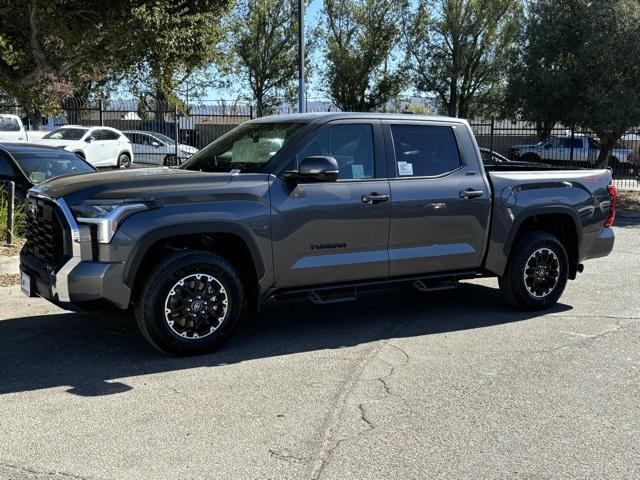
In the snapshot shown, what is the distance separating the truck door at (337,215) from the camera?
5918mm

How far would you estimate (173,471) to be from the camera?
3.82 meters

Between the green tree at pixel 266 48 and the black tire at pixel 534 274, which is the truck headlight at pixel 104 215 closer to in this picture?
the black tire at pixel 534 274

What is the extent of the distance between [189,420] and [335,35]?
3726cm

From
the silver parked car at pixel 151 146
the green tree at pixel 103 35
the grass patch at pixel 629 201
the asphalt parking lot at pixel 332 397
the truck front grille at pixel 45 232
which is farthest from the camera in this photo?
the silver parked car at pixel 151 146

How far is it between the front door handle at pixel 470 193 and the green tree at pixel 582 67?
12.8 meters

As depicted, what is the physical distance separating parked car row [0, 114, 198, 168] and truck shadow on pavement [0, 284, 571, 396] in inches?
640

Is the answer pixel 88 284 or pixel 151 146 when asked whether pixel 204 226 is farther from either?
pixel 151 146

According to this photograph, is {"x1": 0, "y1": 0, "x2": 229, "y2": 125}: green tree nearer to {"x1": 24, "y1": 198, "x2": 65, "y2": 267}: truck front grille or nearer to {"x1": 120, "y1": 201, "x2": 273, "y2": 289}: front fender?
{"x1": 24, "y1": 198, "x2": 65, "y2": 267}: truck front grille

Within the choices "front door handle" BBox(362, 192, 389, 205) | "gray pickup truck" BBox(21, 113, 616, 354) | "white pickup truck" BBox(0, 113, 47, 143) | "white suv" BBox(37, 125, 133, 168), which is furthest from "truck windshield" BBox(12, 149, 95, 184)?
"white pickup truck" BBox(0, 113, 47, 143)

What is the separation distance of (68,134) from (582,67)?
16.0 metres

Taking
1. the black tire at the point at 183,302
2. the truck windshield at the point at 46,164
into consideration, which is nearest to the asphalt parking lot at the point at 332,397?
the black tire at the point at 183,302

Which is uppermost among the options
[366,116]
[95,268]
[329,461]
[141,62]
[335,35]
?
[335,35]

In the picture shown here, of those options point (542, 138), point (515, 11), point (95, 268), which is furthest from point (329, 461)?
point (515, 11)

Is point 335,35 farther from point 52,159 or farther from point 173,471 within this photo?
point 173,471
